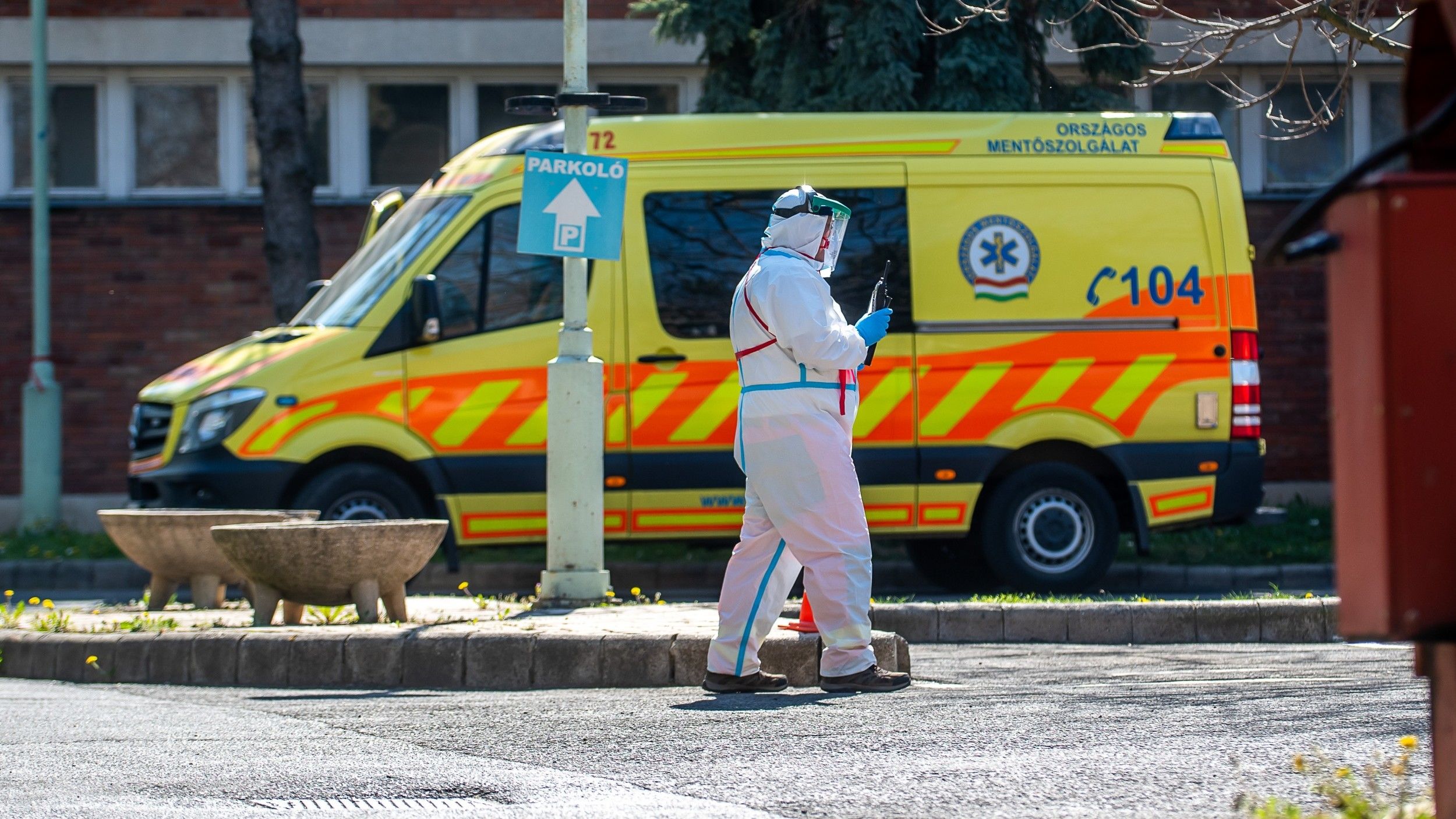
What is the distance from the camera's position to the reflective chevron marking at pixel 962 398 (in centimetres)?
998

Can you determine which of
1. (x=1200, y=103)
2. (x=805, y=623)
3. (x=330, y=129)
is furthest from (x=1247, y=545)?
(x=330, y=129)

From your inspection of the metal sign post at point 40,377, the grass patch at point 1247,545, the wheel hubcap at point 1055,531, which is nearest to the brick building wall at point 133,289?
the metal sign post at point 40,377

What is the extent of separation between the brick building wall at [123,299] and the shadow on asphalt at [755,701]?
36.1 feet

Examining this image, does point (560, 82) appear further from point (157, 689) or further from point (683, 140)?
point (157, 689)

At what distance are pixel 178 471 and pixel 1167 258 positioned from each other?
584 cm

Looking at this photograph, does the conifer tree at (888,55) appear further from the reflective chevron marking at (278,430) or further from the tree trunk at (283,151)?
the reflective chevron marking at (278,430)

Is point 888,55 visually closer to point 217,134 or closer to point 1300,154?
point 1300,154

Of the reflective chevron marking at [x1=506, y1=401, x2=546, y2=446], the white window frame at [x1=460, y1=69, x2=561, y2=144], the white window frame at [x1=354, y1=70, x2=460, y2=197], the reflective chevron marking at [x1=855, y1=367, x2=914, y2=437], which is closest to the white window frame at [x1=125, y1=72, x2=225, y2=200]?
the white window frame at [x1=354, y1=70, x2=460, y2=197]

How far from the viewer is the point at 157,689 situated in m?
6.78

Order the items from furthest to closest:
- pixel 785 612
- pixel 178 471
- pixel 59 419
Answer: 1. pixel 59 419
2. pixel 178 471
3. pixel 785 612

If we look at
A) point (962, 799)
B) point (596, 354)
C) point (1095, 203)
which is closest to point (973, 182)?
point (1095, 203)

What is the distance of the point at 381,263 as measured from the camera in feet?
33.7

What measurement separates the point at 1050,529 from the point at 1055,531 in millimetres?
29

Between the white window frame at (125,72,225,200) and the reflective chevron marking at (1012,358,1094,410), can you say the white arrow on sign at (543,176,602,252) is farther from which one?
the white window frame at (125,72,225,200)
